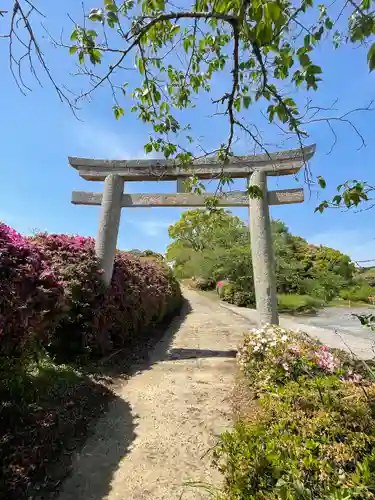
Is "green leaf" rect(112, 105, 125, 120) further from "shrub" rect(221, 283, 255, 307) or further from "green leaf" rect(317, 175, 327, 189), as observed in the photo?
"shrub" rect(221, 283, 255, 307)

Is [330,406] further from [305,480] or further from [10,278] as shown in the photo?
[10,278]

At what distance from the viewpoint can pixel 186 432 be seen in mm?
3250

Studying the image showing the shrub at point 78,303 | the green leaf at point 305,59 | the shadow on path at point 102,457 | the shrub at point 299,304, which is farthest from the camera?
the shrub at point 299,304

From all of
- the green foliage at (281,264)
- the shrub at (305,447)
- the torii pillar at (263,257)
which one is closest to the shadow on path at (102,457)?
the shrub at (305,447)

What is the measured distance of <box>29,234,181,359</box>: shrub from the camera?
194 inches

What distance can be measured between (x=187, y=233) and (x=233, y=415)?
88.0 feet

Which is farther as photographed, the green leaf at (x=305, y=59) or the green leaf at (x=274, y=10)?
the green leaf at (x=305, y=59)

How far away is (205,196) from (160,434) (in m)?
4.11

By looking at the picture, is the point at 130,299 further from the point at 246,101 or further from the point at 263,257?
the point at 246,101

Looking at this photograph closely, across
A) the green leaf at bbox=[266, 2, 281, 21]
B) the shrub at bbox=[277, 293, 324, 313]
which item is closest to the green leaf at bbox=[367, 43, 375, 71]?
the green leaf at bbox=[266, 2, 281, 21]

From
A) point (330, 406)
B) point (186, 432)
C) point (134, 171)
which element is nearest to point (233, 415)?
point (186, 432)

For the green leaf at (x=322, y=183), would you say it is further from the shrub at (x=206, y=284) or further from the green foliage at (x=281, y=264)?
the shrub at (x=206, y=284)

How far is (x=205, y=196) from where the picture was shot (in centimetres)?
600

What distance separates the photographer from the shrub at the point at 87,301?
4.93 m
